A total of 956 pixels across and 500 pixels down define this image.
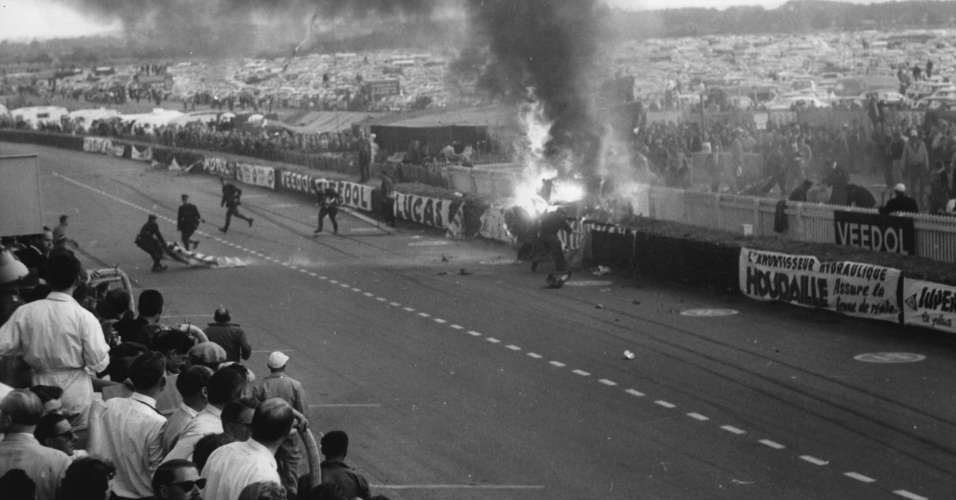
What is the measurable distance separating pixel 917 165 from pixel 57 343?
2316 centimetres

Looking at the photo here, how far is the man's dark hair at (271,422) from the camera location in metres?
6.36

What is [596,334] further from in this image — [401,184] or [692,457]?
[401,184]

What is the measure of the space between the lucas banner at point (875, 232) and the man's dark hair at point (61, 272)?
50.0ft

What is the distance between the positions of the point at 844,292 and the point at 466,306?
635 centimetres

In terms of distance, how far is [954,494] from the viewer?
10.7 metres

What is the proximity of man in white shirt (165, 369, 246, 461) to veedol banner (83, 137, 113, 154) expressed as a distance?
Answer: 67839 millimetres

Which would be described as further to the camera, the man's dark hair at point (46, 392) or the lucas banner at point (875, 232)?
the lucas banner at point (875, 232)

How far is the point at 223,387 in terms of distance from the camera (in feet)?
23.7

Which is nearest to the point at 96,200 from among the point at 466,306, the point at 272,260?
the point at 272,260

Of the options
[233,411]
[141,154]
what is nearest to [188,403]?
[233,411]

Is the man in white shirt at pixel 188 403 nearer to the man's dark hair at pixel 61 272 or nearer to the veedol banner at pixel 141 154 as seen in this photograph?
the man's dark hair at pixel 61 272

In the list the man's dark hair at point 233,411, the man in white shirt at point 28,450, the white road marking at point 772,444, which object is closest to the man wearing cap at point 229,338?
the white road marking at point 772,444

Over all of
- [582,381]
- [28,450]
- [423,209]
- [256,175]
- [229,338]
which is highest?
[28,450]

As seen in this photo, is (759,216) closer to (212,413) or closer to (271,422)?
(212,413)
